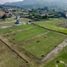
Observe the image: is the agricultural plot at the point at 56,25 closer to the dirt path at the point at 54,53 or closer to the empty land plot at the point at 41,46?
the empty land plot at the point at 41,46

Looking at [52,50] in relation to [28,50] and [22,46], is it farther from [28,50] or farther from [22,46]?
[22,46]

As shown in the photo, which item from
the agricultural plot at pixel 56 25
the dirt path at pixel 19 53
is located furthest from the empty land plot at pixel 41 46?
the agricultural plot at pixel 56 25

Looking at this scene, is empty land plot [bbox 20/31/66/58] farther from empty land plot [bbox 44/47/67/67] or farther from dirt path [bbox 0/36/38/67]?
empty land plot [bbox 44/47/67/67]

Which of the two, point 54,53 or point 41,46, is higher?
point 54,53

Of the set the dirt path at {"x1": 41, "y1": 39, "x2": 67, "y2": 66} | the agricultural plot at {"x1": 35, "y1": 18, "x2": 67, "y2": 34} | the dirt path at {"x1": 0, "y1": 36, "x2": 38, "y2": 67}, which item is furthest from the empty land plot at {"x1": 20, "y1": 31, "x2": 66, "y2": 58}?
the agricultural plot at {"x1": 35, "y1": 18, "x2": 67, "y2": 34}

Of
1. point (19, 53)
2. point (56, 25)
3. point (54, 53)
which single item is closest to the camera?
point (54, 53)

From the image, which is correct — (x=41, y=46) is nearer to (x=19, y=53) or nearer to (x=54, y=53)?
(x=54, y=53)

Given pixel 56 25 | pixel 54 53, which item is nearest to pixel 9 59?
pixel 54 53

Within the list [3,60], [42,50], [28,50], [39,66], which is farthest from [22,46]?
[39,66]
